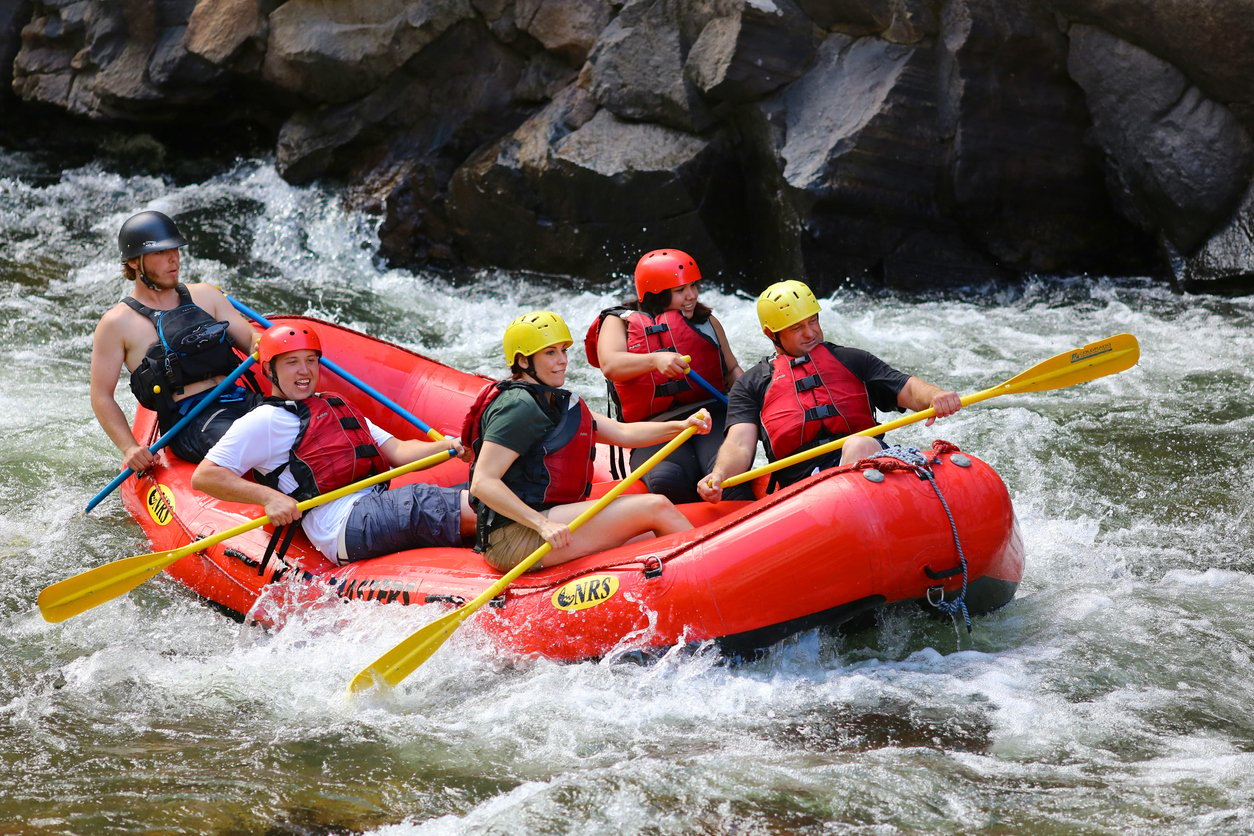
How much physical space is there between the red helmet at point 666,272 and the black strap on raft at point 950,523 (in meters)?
1.44

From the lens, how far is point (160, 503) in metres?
5.30

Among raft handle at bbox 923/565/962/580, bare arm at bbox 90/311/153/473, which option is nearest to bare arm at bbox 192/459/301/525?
bare arm at bbox 90/311/153/473

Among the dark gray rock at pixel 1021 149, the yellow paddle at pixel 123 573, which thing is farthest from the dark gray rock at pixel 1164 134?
the yellow paddle at pixel 123 573

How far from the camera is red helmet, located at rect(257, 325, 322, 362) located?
15.4 ft

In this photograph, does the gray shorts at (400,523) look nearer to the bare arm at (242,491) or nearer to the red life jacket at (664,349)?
the bare arm at (242,491)

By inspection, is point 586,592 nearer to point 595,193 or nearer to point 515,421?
point 515,421

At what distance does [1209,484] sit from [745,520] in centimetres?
307

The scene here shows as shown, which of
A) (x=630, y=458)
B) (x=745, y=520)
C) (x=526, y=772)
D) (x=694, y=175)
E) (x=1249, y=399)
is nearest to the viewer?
(x=526, y=772)

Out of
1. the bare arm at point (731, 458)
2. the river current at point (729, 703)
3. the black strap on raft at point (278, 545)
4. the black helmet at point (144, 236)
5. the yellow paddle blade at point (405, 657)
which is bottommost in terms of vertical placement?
the river current at point (729, 703)

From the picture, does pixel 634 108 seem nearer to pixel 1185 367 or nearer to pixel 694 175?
pixel 694 175

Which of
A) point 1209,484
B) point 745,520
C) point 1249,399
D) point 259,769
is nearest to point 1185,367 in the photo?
point 1249,399

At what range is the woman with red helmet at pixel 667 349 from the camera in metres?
5.22

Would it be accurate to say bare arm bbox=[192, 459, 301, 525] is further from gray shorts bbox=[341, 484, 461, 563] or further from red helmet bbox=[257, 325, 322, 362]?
red helmet bbox=[257, 325, 322, 362]

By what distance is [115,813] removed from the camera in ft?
11.3
